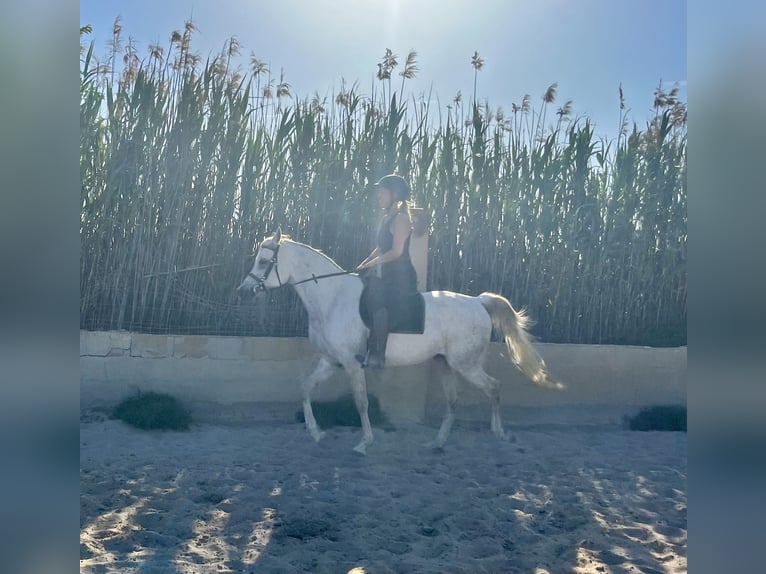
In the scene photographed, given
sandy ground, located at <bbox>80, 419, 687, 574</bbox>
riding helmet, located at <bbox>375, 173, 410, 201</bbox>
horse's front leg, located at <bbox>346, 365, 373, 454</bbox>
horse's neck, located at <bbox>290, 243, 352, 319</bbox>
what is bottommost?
sandy ground, located at <bbox>80, 419, 687, 574</bbox>

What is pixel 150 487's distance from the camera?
415 centimetres

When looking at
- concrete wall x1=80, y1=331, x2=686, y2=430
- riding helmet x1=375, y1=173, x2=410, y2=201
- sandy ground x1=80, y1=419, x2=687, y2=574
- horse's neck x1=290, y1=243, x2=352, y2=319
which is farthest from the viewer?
concrete wall x1=80, y1=331, x2=686, y2=430

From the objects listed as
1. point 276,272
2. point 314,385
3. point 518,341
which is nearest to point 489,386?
point 518,341

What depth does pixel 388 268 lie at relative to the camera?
17.2 feet

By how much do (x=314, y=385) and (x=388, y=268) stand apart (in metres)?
1.22

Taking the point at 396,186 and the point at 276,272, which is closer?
the point at 396,186

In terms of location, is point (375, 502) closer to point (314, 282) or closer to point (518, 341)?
point (314, 282)

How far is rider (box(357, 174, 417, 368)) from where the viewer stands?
512 centimetres

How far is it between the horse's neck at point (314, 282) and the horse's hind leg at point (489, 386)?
49.9 inches

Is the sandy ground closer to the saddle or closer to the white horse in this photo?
the white horse

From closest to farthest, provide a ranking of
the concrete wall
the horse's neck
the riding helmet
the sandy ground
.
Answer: the sandy ground → the riding helmet → the horse's neck → the concrete wall

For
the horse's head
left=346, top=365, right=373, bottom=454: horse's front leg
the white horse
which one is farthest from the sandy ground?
the horse's head
